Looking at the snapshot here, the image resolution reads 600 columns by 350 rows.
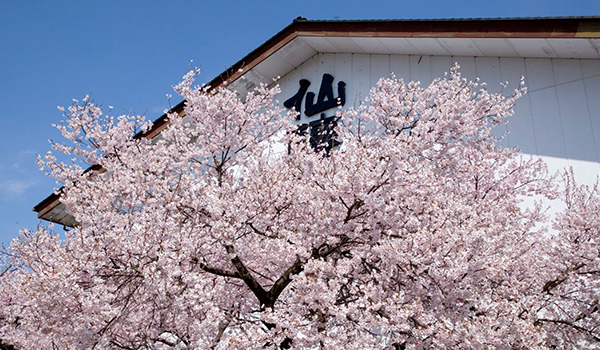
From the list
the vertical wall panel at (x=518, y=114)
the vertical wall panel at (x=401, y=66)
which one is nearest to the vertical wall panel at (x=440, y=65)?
the vertical wall panel at (x=401, y=66)

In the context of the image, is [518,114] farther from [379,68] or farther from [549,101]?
[379,68]

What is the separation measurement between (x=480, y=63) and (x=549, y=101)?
2.09m

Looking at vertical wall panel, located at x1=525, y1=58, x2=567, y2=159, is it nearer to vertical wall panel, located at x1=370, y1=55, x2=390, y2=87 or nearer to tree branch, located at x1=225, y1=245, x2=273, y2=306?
vertical wall panel, located at x1=370, y1=55, x2=390, y2=87

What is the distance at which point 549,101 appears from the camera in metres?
11.6

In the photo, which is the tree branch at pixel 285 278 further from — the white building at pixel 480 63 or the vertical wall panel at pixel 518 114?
the vertical wall panel at pixel 518 114

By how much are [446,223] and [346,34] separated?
882 centimetres

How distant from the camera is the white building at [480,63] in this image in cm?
1095

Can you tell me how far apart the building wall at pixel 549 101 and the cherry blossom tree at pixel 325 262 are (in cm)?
110

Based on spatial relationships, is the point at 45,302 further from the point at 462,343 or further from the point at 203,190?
the point at 462,343

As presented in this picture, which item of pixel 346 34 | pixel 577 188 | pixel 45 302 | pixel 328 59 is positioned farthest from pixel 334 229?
pixel 328 59

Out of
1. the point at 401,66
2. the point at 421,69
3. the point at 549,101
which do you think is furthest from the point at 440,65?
the point at 549,101

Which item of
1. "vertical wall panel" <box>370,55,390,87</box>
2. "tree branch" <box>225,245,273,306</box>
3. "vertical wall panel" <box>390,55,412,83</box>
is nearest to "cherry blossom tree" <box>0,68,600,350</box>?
"tree branch" <box>225,245,273,306</box>

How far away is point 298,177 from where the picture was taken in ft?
30.8

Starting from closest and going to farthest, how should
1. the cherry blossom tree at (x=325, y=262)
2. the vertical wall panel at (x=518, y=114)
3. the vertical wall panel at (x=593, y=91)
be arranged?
the cherry blossom tree at (x=325, y=262), the vertical wall panel at (x=593, y=91), the vertical wall panel at (x=518, y=114)
